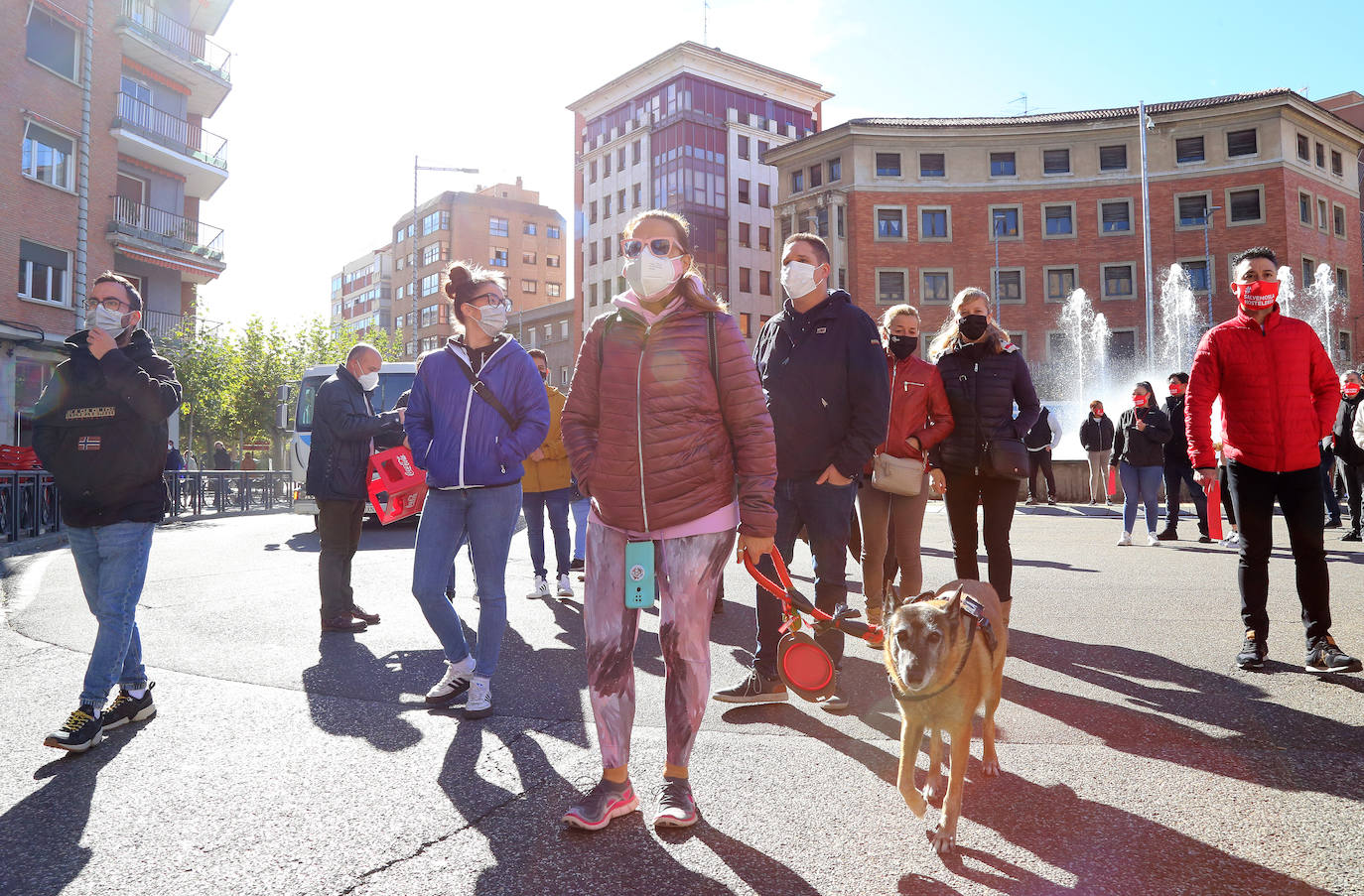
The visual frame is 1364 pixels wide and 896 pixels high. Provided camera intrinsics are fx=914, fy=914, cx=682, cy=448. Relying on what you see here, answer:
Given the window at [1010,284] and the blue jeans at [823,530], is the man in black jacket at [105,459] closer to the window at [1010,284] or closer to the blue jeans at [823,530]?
the blue jeans at [823,530]

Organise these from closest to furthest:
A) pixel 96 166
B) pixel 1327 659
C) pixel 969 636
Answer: pixel 969 636
pixel 1327 659
pixel 96 166

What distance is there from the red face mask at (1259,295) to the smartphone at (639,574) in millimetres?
3811

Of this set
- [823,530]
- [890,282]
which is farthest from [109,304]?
[890,282]

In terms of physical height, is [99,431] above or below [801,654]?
above

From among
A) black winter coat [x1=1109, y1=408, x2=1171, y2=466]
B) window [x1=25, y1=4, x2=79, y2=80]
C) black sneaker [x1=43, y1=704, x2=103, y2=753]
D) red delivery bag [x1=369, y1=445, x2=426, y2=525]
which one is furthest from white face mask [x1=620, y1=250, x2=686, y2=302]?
window [x1=25, y1=4, x2=79, y2=80]

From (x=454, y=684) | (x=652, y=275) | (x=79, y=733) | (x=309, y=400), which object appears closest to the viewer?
(x=652, y=275)

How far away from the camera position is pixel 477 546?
4.42 metres

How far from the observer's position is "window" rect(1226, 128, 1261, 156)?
150 ft

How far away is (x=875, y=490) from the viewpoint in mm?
5664

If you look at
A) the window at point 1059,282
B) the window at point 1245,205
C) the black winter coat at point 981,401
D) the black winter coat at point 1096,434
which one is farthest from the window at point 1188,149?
the black winter coat at point 981,401

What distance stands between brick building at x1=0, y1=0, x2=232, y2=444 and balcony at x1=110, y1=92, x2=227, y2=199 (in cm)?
5

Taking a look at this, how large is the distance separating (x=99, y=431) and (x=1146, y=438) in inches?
395

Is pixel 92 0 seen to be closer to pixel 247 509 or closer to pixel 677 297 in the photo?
pixel 247 509

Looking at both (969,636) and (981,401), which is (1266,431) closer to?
(981,401)
